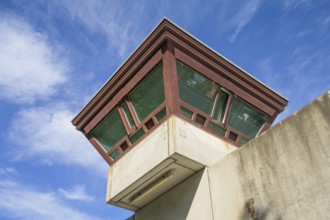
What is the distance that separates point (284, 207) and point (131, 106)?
16.2 ft

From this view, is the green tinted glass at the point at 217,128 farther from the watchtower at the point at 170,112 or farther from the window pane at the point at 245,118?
the window pane at the point at 245,118

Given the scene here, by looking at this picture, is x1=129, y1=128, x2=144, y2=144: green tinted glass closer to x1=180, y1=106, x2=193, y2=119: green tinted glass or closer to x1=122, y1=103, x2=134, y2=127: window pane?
x1=122, y1=103, x2=134, y2=127: window pane

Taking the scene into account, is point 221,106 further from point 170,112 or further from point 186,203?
point 186,203

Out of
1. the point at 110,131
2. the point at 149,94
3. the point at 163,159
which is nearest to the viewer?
the point at 163,159

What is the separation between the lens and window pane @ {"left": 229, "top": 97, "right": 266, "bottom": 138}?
351 inches

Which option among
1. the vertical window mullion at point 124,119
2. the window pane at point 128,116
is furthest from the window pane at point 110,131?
the window pane at point 128,116

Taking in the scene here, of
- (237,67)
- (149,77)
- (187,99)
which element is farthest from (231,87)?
(149,77)

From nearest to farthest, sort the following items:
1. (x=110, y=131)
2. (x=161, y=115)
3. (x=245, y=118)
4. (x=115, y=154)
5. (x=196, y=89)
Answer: (x=161, y=115) < (x=196, y=89) < (x=245, y=118) < (x=115, y=154) < (x=110, y=131)

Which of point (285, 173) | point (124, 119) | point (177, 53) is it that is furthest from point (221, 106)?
point (285, 173)

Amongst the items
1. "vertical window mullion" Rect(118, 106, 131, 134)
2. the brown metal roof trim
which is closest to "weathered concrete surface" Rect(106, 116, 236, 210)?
"vertical window mullion" Rect(118, 106, 131, 134)

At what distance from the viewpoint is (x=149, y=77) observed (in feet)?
27.8

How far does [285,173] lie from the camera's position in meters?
5.45

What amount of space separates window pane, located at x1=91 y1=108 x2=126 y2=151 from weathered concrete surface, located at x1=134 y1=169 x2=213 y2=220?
222 cm

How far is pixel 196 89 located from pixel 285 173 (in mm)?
3531
